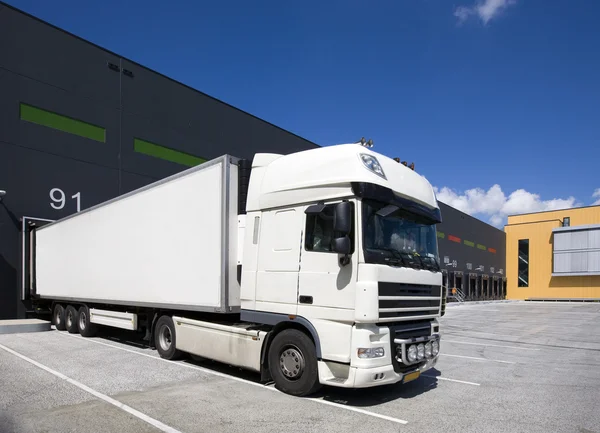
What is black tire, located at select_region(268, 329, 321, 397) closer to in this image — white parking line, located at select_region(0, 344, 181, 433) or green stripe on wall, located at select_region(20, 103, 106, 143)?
white parking line, located at select_region(0, 344, 181, 433)

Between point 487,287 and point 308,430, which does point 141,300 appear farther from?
point 487,287

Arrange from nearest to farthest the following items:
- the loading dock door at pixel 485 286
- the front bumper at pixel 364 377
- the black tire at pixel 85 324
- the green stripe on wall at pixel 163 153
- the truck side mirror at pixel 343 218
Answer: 1. the front bumper at pixel 364 377
2. the truck side mirror at pixel 343 218
3. the black tire at pixel 85 324
4. the green stripe on wall at pixel 163 153
5. the loading dock door at pixel 485 286

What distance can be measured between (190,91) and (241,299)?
16.9m

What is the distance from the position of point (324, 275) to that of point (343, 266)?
323 millimetres

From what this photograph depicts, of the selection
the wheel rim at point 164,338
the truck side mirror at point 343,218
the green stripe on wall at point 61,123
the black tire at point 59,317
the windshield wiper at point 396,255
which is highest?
the green stripe on wall at point 61,123

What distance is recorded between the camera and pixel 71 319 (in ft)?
41.0

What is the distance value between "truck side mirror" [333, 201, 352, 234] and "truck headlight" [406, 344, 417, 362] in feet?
6.08

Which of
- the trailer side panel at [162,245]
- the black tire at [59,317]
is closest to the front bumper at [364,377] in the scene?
the trailer side panel at [162,245]

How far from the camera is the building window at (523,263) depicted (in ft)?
189

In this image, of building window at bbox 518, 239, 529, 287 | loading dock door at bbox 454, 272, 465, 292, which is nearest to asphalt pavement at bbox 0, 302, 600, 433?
loading dock door at bbox 454, 272, 465, 292

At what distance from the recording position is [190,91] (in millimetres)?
21188

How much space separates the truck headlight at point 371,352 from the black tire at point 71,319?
32.4ft

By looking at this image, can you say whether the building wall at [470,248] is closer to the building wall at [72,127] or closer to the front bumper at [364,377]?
the building wall at [72,127]

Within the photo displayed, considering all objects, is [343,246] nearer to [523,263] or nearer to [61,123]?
[61,123]
